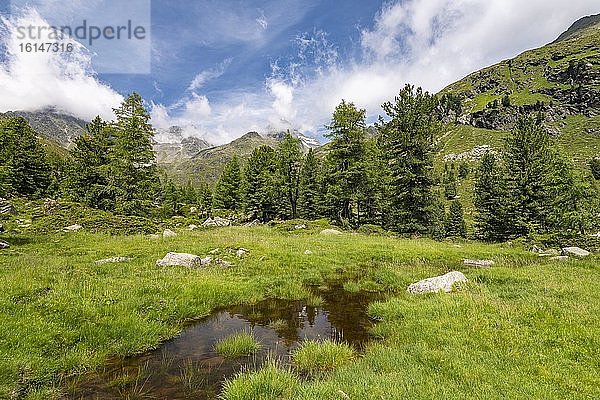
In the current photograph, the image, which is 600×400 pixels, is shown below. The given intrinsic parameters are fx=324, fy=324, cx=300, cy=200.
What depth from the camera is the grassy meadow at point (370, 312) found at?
715 cm

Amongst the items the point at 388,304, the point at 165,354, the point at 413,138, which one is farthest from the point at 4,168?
the point at 413,138

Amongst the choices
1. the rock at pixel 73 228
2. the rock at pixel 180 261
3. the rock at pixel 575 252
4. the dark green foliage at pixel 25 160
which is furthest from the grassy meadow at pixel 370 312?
the dark green foliage at pixel 25 160

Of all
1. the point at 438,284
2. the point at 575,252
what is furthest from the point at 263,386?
the point at 575,252

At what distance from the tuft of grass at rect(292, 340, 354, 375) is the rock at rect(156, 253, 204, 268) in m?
10.5

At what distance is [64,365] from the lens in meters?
8.09

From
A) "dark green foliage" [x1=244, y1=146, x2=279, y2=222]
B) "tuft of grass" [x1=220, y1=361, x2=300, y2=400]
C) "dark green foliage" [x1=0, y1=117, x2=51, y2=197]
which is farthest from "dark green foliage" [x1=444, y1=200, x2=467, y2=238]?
"dark green foliage" [x1=0, y1=117, x2=51, y2=197]

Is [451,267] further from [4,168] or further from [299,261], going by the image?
[4,168]

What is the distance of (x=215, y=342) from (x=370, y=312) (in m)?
6.11

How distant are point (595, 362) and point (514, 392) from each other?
2931 mm

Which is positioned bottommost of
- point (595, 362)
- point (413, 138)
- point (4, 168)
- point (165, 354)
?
point (165, 354)

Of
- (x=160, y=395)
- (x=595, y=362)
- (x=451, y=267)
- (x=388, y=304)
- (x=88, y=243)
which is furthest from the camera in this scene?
(x=88, y=243)

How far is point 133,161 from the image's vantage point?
37562mm

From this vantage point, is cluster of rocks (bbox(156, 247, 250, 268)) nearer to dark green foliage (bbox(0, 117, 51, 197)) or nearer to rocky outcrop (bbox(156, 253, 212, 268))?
rocky outcrop (bbox(156, 253, 212, 268))

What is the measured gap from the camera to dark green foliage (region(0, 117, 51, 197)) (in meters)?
50.5
